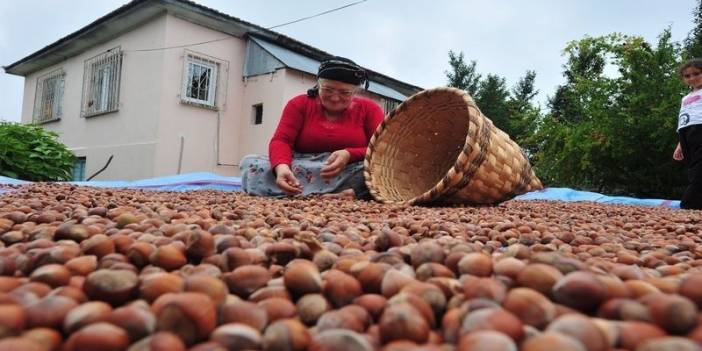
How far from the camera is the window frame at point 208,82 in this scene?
747cm

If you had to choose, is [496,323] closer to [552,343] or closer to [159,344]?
[552,343]

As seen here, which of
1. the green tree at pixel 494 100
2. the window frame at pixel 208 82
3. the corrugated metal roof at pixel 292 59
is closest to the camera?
the window frame at pixel 208 82

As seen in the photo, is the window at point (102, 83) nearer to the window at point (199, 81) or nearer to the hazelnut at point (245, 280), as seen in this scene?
the window at point (199, 81)

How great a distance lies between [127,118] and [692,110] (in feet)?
23.7

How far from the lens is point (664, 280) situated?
822mm

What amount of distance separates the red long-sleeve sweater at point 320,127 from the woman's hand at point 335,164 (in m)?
0.17

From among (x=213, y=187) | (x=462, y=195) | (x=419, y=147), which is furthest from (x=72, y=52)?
(x=462, y=195)

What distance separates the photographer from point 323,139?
342cm

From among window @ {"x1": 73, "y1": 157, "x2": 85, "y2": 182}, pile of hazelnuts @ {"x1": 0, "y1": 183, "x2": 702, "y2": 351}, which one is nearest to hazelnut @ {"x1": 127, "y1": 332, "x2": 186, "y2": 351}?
pile of hazelnuts @ {"x1": 0, "y1": 183, "x2": 702, "y2": 351}

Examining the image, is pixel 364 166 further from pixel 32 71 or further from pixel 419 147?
pixel 32 71

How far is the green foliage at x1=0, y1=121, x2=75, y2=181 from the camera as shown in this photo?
18.8 feet

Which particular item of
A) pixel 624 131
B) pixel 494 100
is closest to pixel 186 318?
pixel 624 131

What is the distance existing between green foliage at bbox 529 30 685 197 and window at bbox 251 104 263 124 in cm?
441

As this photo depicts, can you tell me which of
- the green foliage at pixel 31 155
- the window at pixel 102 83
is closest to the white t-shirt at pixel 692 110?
the green foliage at pixel 31 155
